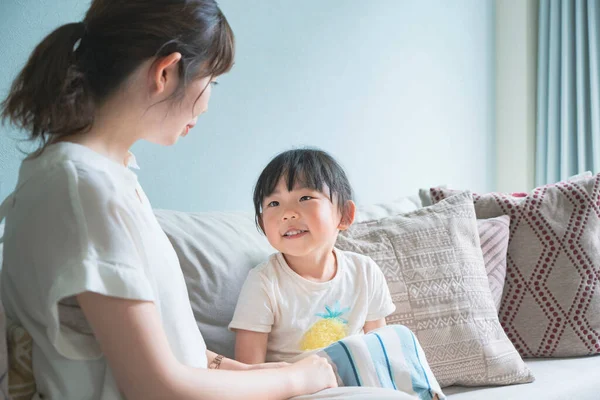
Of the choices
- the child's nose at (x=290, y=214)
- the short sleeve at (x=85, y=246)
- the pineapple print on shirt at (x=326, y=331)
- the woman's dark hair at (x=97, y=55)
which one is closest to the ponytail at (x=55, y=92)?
the woman's dark hair at (x=97, y=55)

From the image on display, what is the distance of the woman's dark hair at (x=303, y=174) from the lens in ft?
5.21

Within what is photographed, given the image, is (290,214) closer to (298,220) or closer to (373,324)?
(298,220)

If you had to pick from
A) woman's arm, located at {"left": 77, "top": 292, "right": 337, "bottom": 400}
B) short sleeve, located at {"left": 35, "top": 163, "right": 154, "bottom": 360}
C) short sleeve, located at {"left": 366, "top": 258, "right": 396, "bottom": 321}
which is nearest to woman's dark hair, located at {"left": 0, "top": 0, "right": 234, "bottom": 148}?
short sleeve, located at {"left": 35, "top": 163, "right": 154, "bottom": 360}

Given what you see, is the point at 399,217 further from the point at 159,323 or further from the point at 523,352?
the point at 159,323

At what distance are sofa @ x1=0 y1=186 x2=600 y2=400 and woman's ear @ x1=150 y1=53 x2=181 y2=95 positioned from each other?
1.96 ft

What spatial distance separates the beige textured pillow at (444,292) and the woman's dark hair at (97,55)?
2.93 ft

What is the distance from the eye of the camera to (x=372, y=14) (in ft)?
8.64

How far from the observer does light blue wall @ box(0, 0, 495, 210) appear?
197 cm

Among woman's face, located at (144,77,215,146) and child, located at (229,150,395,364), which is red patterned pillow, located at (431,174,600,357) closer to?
child, located at (229,150,395,364)

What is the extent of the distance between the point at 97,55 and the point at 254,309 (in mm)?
692

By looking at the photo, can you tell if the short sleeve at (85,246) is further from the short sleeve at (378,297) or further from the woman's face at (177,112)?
the short sleeve at (378,297)

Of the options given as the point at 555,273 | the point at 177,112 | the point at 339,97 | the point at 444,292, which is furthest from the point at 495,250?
the point at 177,112

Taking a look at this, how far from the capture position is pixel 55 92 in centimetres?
102

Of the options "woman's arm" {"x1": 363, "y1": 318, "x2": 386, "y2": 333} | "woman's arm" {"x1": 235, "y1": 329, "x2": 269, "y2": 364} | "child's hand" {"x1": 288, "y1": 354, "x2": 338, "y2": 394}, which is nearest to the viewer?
"child's hand" {"x1": 288, "y1": 354, "x2": 338, "y2": 394}
